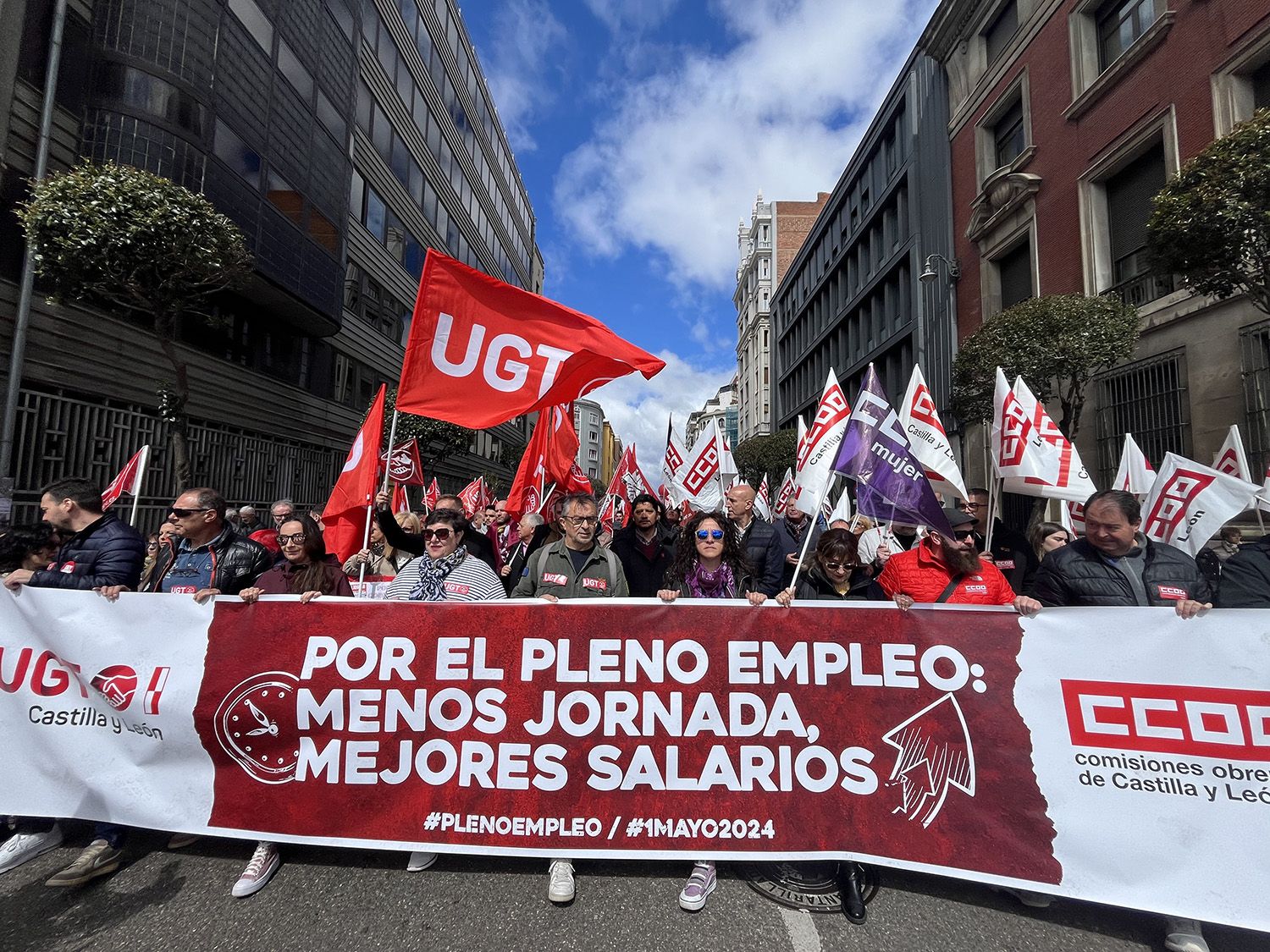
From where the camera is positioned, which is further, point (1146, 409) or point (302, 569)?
point (1146, 409)

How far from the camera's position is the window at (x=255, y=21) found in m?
12.6

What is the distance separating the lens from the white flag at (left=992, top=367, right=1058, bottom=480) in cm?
474

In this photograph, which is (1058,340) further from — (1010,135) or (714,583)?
(1010,135)

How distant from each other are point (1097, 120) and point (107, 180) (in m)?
19.0

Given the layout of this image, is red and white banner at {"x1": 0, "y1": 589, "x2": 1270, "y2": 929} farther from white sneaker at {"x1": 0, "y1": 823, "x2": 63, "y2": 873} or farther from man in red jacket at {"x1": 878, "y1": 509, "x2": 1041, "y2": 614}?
man in red jacket at {"x1": 878, "y1": 509, "x2": 1041, "y2": 614}

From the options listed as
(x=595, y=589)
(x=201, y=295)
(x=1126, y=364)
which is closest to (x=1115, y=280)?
(x=1126, y=364)

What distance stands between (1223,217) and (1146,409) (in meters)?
6.73

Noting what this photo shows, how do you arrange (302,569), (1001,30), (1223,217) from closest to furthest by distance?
(302,569)
(1223,217)
(1001,30)

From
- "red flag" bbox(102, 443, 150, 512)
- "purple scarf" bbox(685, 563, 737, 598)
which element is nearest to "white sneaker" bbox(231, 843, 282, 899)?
"purple scarf" bbox(685, 563, 737, 598)

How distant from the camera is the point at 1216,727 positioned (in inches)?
96.0

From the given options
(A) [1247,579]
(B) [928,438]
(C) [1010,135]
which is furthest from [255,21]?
(C) [1010,135]

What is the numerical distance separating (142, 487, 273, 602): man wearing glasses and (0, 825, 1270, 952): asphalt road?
4.54 ft

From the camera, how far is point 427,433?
18797 mm

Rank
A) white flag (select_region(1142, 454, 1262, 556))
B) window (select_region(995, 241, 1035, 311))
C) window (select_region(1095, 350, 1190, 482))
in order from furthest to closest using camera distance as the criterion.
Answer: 1. window (select_region(995, 241, 1035, 311))
2. window (select_region(1095, 350, 1190, 482))
3. white flag (select_region(1142, 454, 1262, 556))
